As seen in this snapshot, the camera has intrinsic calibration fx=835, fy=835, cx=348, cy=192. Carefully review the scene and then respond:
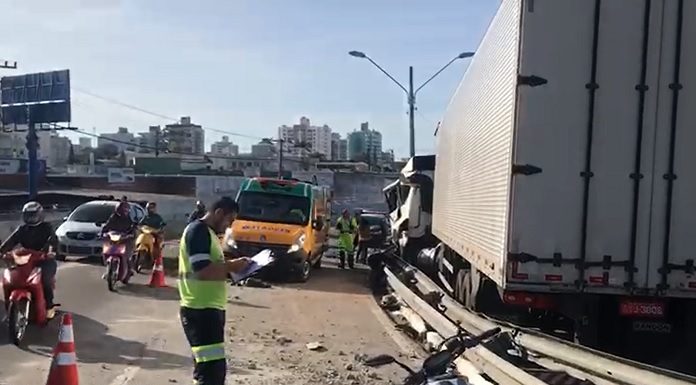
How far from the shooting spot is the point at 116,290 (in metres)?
14.9

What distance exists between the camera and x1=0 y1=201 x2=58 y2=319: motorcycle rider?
32.9ft

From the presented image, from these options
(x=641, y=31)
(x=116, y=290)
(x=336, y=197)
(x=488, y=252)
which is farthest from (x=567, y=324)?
(x=336, y=197)

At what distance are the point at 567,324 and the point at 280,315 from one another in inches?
194

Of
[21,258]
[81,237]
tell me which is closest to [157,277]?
[81,237]

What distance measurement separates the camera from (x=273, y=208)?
1994 centimetres

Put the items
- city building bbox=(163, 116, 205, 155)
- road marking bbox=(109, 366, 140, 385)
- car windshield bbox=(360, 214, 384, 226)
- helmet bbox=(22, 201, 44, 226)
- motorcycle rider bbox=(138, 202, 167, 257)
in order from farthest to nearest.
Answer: city building bbox=(163, 116, 205, 155) → car windshield bbox=(360, 214, 384, 226) → motorcycle rider bbox=(138, 202, 167, 257) → helmet bbox=(22, 201, 44, 226) → road marking bbox=(109, 366, 140, 385)

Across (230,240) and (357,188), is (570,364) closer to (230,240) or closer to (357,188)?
(230,240)

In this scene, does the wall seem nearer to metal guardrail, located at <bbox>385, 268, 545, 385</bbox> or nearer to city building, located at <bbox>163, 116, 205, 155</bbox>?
metal guardrail, located at <bbox>385, 268, 545, 385</bbox>

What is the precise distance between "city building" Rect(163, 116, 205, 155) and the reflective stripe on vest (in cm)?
10922

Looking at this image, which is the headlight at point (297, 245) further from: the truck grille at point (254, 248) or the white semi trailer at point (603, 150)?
the white semi trailer at point (603, 150)

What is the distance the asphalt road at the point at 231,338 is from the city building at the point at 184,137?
328 ft

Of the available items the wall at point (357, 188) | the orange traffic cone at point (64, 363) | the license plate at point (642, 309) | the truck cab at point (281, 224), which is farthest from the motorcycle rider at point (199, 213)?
the wall at point (357, 188)

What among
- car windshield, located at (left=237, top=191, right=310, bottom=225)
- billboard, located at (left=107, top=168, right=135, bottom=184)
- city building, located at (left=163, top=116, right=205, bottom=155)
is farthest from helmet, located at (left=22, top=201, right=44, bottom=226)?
city building, located at (left=163, top=116, right=205, bottom=155)

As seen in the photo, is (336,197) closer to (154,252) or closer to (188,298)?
(154,252)
